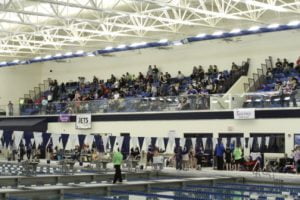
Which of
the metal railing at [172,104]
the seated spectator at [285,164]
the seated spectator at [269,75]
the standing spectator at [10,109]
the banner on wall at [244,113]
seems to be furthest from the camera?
the standing spectator at [10,109]

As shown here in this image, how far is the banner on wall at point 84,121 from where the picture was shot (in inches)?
1516

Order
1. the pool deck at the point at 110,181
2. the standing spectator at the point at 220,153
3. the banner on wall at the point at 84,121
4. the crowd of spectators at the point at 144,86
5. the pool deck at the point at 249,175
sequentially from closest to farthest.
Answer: the pool deck at the point at 110,181 < the pool deck at the point at 249,175 < the standing spectator at the point at 220,153 < the crowd of spectators at the point at 144,86 < the banner on wall at the point at 84,121

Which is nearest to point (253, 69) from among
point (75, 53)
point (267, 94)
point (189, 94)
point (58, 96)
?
point (189, 94)

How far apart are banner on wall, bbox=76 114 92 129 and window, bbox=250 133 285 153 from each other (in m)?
13.3

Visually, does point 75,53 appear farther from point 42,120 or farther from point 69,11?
point 69,11

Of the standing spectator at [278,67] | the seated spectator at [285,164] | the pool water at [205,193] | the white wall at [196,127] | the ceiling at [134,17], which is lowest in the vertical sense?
the pool water at [205,193]

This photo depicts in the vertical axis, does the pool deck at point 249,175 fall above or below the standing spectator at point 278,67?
below

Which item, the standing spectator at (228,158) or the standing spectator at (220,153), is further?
the standing spectator at (228,158)

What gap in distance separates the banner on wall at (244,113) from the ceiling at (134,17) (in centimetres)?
456

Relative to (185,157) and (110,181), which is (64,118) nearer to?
(185,157)

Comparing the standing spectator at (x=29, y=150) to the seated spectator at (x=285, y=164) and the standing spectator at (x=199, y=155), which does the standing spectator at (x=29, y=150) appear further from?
the seated spectator at (x=285, y=164)

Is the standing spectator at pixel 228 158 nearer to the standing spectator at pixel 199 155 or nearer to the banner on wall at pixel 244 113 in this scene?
the standing spectator at pixel 199 155

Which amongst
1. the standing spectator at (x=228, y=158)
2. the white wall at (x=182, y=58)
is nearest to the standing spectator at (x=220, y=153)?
the standing spectator at (x=228, y=158)

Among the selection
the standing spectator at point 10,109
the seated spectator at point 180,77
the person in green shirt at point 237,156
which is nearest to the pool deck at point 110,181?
the person in green shirt at point 237,156
